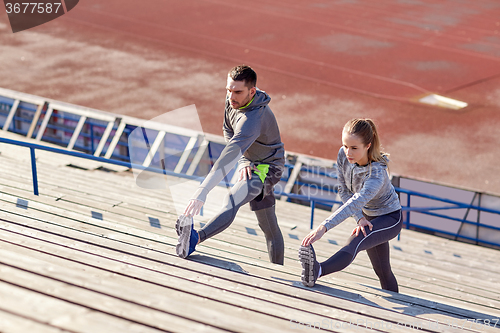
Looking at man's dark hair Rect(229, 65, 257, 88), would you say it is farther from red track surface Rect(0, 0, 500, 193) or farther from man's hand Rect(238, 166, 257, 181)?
red track surface Rect(0, 0, 500, 193)

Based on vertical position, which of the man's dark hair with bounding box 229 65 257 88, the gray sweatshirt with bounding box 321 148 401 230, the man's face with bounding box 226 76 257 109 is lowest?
the gray sweatshirt with bounding box 321 148 401 230

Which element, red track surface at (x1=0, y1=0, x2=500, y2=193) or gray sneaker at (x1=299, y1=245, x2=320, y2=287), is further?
red track surface at (x1=0, y1=0, x2=500, y2=193)

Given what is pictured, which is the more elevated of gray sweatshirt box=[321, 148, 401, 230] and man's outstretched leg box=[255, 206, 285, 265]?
gray sweatshirt box=[321, 148, 401, 230]

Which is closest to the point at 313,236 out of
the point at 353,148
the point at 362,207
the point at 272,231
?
the point at 362,207

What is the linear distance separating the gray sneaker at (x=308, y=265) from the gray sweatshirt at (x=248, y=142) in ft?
3.15

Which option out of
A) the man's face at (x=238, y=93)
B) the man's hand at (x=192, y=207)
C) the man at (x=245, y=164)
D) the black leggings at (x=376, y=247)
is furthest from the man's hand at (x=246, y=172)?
the black leggings at (x=376, y=247)

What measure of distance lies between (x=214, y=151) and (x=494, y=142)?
28.4ft

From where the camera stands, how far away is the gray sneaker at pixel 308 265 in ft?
14.3

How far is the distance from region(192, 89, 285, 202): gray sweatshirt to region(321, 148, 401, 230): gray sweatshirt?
68 centimetres

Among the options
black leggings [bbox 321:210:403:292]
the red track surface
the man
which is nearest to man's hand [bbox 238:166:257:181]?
the man

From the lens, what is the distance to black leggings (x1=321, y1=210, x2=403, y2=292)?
4574mm

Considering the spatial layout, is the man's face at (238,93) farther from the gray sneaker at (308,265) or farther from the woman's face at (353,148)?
the gray sneaker at (308,265)

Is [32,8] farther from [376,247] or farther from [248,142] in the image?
[376,247]

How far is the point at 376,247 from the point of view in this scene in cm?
498
